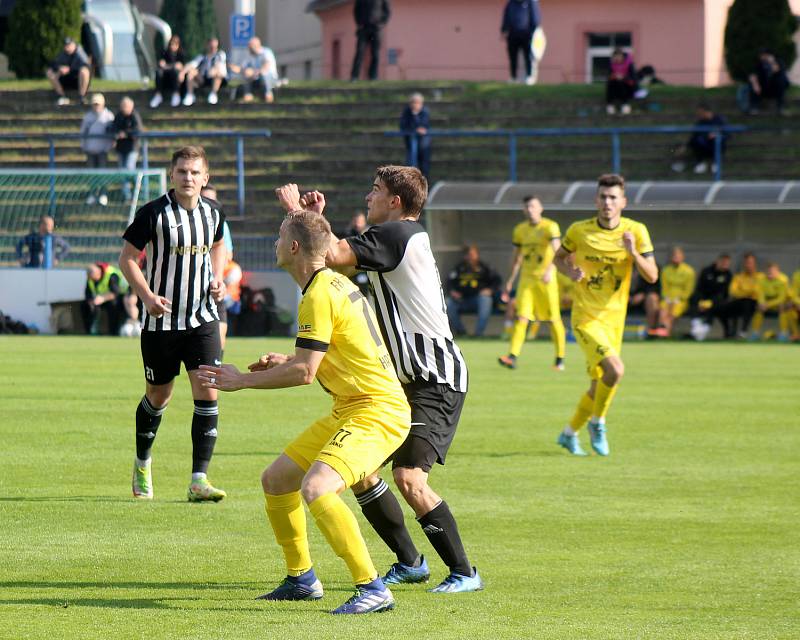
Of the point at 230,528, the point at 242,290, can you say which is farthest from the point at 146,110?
the point at 230,528

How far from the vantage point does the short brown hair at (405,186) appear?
6945 millimetres

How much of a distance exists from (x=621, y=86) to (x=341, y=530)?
28354 millimetres

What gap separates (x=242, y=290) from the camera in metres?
26.8

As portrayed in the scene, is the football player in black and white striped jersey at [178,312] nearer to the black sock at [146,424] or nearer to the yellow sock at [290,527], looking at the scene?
the black sock at [146,424]

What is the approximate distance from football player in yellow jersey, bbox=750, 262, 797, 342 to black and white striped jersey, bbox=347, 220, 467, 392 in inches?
781

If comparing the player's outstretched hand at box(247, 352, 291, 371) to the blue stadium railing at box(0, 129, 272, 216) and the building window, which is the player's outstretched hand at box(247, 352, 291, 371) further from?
the building window

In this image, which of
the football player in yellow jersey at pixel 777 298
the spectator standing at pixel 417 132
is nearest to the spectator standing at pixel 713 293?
the football player in yellow jersey at pixel 777 298

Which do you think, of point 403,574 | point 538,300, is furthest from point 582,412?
point 538,300

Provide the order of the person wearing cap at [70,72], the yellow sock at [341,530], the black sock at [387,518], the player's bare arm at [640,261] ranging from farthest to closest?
the person wearing cap at [70,72] < the player's bare arm at [640,261] < the black sock at [387,518] < the yellow sock at [341,530]

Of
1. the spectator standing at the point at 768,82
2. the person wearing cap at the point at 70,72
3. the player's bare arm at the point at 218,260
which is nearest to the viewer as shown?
the player's bare arm at the point at 218,260

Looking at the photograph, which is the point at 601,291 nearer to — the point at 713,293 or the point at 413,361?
the point at 413,361

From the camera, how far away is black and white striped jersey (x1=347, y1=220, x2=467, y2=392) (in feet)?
22.9

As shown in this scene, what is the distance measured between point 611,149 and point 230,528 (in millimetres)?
25090

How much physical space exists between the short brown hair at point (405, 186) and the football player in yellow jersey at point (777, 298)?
19985 millimetres
